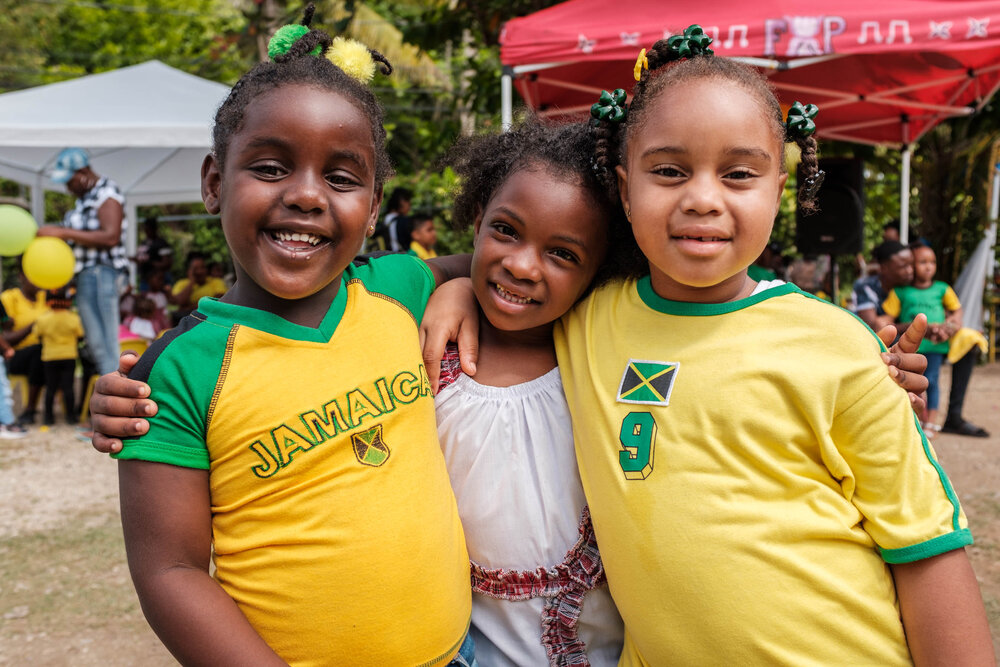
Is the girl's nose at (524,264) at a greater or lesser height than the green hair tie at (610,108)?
lesser

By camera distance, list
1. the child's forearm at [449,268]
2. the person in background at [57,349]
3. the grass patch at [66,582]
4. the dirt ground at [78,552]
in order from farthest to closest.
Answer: the person in background at [57,349]
the grass patch at [66,582]
the dirt ground at [78,552]
the child's forearm at [449,268]

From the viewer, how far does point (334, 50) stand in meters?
1.55

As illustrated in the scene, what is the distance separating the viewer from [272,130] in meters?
1.33

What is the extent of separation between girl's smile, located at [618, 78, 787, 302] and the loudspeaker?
6.19m

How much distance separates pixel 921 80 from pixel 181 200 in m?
9.75

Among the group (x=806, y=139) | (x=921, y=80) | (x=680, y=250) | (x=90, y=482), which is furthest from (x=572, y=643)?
(x=921, y=80)

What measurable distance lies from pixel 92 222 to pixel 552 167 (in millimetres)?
5586

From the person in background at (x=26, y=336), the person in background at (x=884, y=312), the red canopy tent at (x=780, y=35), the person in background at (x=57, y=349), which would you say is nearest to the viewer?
the red canopy tent at (x=780, y=35)

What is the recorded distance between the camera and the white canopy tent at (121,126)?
271 inches

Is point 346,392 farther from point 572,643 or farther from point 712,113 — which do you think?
point 712,113

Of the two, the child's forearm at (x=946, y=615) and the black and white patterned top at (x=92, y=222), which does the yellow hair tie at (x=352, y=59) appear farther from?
the black and white patterned top at (x=92, y=222)

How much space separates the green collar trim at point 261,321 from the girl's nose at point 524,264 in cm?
38

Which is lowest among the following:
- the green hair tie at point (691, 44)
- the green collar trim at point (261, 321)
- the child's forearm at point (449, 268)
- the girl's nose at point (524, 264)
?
the green collar trim at point (261, 321)

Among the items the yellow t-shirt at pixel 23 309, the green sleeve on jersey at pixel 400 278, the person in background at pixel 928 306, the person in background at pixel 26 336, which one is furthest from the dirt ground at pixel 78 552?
the green sleeve on jersey at pixel 400 278
